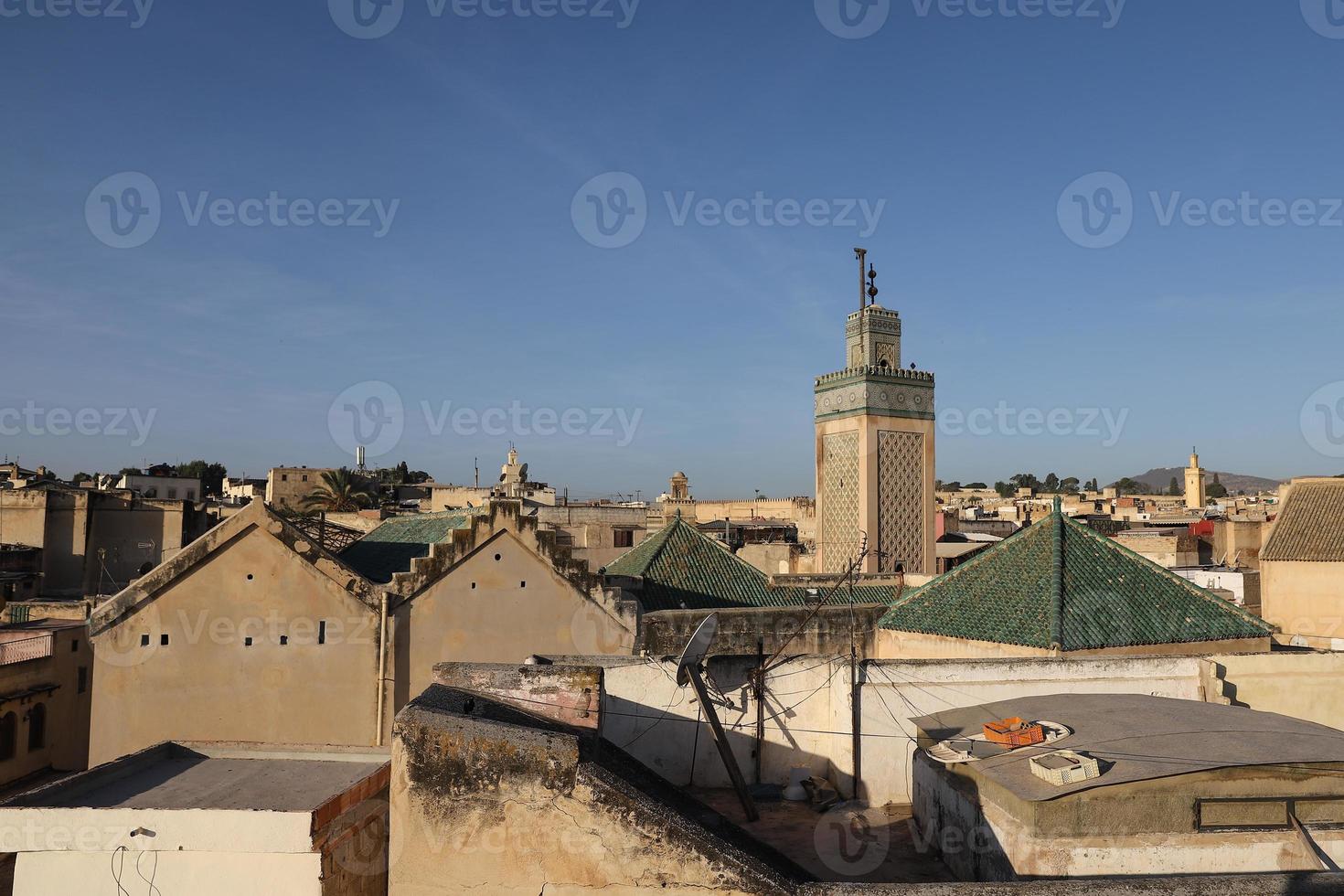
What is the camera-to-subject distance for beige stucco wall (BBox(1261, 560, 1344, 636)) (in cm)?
2350

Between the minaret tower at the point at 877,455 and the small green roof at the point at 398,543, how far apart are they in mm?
11183

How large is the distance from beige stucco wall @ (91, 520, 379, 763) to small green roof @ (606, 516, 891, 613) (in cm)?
617

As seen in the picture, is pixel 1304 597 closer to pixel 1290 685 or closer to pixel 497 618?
pixel 1290 685

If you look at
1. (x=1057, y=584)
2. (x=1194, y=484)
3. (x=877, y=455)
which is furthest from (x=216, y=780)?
(x=1194, y=484)

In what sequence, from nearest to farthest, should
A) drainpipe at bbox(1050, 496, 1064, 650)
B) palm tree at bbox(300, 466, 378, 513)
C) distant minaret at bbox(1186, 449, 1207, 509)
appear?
1. drainpipe at bbox(1050, 496, 1064, 650)
2. palm tree at bbox(300, 466, 378, 513)
3. distant minaret at bbox(1186, 449, 1207, 509)

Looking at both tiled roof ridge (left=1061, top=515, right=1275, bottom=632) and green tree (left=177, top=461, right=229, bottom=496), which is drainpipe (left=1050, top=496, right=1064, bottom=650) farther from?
green tree (left=177, top=461, right=229, bottom=496)

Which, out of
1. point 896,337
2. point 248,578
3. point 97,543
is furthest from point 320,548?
point 97,543

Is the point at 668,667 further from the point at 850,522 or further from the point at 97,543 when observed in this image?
the point at 97,543

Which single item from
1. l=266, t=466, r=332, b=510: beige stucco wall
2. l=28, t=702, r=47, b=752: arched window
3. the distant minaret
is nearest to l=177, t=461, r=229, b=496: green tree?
l=266, t=466, r=332, b=510: beige stucco wall

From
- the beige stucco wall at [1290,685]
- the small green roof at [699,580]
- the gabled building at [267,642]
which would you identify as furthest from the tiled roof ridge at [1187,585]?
the gabled building at [267,642]

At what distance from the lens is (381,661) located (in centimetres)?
1554

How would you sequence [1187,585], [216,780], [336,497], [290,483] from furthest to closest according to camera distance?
[290,483] → [336,497] → [1187,585] → [216,780]

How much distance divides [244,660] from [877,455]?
669 inches

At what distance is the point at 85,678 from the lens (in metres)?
22.7
